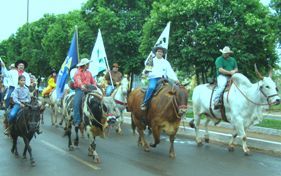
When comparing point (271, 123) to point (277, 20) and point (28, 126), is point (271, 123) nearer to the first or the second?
point (277, 20)

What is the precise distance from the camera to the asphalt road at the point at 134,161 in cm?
984

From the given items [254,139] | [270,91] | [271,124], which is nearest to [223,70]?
[270,91]

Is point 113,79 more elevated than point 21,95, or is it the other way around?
point 113,79

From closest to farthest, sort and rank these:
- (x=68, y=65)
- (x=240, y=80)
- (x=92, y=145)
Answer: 1. (x=92, y=145)
2. (x=240, y=80)
3. (x=68, y=65)

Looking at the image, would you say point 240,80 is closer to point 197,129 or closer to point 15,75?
point 197,129

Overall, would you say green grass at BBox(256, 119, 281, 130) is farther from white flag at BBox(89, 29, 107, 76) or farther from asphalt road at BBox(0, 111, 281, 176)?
white flag at BBox(89, 29, 107, 76)

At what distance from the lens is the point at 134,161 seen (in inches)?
436

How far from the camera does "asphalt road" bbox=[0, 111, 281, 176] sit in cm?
984

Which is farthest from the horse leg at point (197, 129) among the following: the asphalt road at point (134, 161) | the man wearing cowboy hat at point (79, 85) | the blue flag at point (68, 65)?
the blue flag at point (68, 65)

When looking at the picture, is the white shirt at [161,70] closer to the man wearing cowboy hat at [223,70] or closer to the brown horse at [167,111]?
the brown horse at [167,111]

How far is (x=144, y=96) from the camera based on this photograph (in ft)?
43.0

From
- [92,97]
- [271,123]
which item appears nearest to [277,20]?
[271,123]

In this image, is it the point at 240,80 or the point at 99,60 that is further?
the point at 99,60

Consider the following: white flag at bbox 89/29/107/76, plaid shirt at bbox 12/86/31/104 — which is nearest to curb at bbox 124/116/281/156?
white flag at bbox 89/29/107/76
